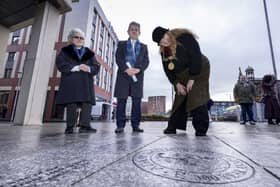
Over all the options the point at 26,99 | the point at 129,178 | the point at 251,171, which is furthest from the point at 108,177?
the point at 26,99

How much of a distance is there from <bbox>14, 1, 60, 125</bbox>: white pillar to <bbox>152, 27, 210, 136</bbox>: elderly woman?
3622 millimetres

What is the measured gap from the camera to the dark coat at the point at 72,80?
205cm

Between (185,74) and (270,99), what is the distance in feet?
15.4

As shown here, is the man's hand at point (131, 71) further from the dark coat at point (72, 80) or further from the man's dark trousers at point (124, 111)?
the dark coat at point (72, 80)

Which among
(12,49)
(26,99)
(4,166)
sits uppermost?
(12,49)

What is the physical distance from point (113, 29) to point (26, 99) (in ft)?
58.1

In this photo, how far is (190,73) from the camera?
192cm

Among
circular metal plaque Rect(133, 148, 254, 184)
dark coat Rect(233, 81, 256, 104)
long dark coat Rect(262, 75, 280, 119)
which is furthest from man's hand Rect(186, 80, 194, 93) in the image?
long dark coat Rect(262, 75, 280, 119)

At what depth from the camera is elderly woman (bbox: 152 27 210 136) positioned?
190cm

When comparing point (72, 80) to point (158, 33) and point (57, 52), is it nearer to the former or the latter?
point (158, 33)

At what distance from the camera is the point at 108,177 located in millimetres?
495

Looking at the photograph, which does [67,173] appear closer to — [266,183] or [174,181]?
[174,181]

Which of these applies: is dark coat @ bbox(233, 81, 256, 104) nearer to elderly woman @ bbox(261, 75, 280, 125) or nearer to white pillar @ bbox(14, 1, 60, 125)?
elderly woman @ bbox(261, 75, 280, 125)

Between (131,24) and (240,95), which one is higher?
(131,24)
